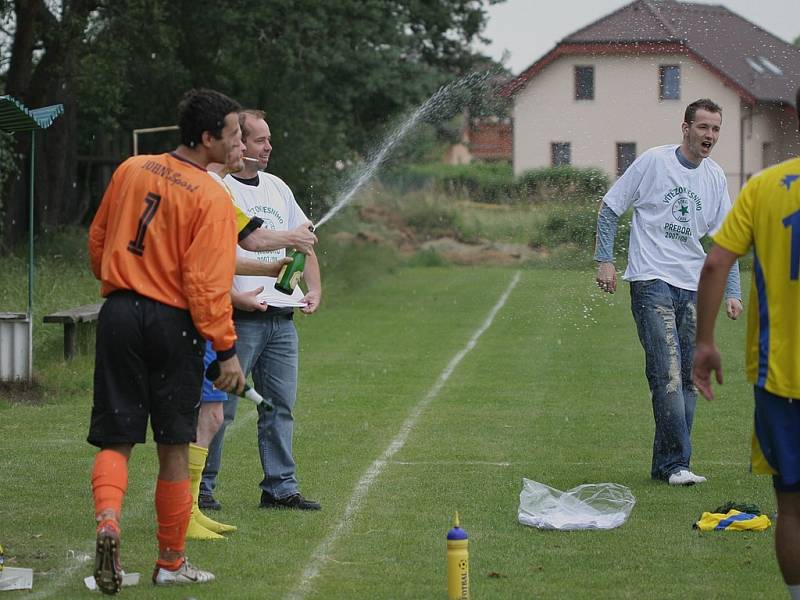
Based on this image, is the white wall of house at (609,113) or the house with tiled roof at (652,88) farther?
the white wall of house at (609,113)

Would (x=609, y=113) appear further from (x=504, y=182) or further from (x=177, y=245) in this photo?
(x=177, y=245)

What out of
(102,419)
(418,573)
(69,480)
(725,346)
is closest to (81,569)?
(102,419)

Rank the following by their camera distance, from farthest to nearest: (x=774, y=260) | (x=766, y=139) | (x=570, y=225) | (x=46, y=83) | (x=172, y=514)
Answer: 1. (x=46, y=83)
2. (x=766, y=139)
3. (x=570, y=225)
4. (x=172, y=514)
5. (x=774, y=260)

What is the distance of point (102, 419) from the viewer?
17.8 ft

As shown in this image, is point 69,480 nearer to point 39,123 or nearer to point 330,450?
point 330,450

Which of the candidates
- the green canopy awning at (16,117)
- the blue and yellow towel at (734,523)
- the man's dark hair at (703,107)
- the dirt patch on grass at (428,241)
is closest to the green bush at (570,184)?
the green canopy awning at (16,117)

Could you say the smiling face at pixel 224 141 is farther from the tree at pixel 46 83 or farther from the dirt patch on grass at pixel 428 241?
the dirt patch on grass at pixel 428 241

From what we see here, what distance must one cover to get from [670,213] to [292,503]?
113 inches

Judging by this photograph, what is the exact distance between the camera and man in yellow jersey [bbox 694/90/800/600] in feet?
15.3

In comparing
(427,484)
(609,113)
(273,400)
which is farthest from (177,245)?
(609,113)

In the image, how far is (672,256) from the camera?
314 inches

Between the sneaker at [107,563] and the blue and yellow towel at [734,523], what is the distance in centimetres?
310

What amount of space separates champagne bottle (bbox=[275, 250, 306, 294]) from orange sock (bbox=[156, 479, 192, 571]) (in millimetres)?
1527

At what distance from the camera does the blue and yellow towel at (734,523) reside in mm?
6750
